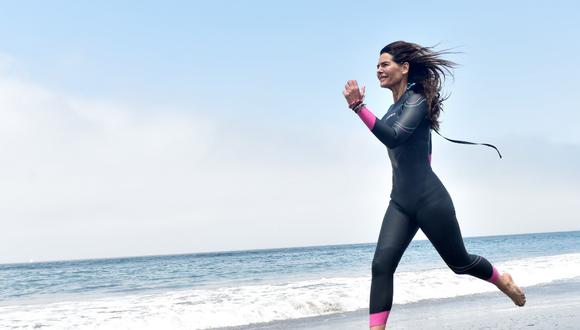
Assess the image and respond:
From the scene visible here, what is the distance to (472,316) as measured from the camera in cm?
802

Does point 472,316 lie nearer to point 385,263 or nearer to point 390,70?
point 385,263

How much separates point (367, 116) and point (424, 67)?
0.82m

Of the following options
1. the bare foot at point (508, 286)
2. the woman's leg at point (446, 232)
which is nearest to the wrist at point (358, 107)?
the woman's leg at point (446, 232)

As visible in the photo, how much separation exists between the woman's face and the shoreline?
380 cm

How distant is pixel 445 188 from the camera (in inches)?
164

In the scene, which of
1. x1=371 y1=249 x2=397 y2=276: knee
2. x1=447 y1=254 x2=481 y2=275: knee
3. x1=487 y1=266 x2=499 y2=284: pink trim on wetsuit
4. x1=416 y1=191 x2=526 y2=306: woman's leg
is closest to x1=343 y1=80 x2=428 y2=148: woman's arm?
x1=416 y1=191 x2=526 y2=306: woman's leg

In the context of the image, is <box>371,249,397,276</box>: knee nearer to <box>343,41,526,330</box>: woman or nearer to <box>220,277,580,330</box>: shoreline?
<box>343,41,526,330</box>: woman

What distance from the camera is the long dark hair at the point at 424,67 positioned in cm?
415

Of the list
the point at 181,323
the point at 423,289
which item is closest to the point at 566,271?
the point at 423,289

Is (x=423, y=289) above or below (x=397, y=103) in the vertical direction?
below

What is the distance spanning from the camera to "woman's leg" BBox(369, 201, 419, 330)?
13.1 ft

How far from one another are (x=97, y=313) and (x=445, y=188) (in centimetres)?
902

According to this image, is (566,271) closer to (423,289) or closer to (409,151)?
(423,289)

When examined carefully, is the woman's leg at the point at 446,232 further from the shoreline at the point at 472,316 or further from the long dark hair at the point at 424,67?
the shoreline at the point at 472,316
